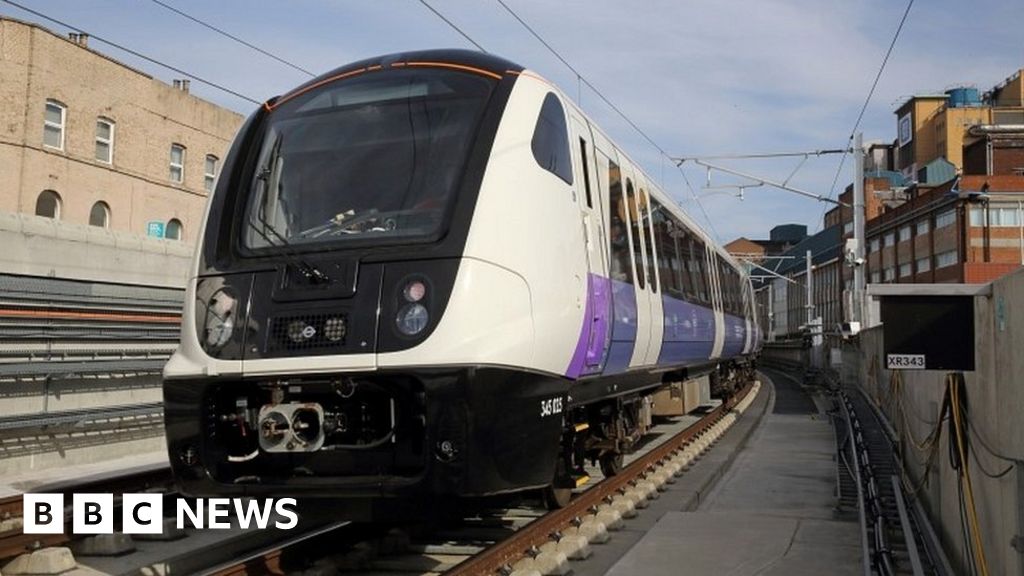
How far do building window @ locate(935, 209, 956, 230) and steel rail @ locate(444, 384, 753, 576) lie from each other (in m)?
48.1

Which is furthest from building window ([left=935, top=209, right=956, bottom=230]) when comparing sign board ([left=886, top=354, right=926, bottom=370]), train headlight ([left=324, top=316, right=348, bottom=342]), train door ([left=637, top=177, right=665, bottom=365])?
train headlight ([left=324, top=316, right=348, bottom=342])

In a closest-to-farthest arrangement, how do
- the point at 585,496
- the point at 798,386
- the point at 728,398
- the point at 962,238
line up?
the point at 585,496 < the point at 728,398 < the point at 798,386 < the point at 962,238

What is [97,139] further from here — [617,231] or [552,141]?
[552,141]

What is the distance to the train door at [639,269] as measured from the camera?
8477 mm

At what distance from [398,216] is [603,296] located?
2.06 meters

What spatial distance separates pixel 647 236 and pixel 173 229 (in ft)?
81.7

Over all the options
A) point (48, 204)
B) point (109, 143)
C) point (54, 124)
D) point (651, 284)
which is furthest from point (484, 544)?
point (109, 143)

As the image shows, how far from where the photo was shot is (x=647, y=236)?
31.2ft

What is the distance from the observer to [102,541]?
6914 mm

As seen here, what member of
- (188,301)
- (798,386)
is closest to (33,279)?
(188,301)

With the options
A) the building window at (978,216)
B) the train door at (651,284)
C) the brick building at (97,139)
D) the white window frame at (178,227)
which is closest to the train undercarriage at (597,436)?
the train door at (651,284)

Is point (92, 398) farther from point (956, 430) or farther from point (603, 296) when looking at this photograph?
point (956, 430)

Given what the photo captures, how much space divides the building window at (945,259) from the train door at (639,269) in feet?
167

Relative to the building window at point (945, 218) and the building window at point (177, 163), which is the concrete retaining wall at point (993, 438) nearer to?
the building window at point (177, 163)
